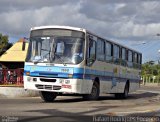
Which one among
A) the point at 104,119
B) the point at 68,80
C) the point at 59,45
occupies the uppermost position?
the point at 59,45

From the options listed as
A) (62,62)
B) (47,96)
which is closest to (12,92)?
(47,96)

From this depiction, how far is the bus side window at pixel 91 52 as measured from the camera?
20.7 m

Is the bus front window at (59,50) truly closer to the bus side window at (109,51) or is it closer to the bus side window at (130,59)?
the bus side window at (109,51)

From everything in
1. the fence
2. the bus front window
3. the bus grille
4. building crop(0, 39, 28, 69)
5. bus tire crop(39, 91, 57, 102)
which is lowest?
bus tire crop(39, 91, 57, 102)

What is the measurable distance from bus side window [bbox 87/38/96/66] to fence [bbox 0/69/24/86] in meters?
6.48

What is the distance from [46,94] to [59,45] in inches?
120

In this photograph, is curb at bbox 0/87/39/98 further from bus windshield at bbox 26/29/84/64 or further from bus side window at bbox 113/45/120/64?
bus side window at bbox 113/45/120/64

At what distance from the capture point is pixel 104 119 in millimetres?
13109

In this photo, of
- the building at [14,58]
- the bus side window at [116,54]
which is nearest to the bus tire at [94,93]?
the bus side window at [116,54]

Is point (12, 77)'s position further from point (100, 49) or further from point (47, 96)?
point (100, 49)

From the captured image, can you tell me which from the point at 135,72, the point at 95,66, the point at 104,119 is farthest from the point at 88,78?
the point at 135,72

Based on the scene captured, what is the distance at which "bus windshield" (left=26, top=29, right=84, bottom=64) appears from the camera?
64.7 feet

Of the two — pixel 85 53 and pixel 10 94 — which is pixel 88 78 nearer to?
pixel 85 53

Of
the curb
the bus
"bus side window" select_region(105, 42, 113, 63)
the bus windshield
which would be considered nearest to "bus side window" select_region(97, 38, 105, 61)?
the bus
